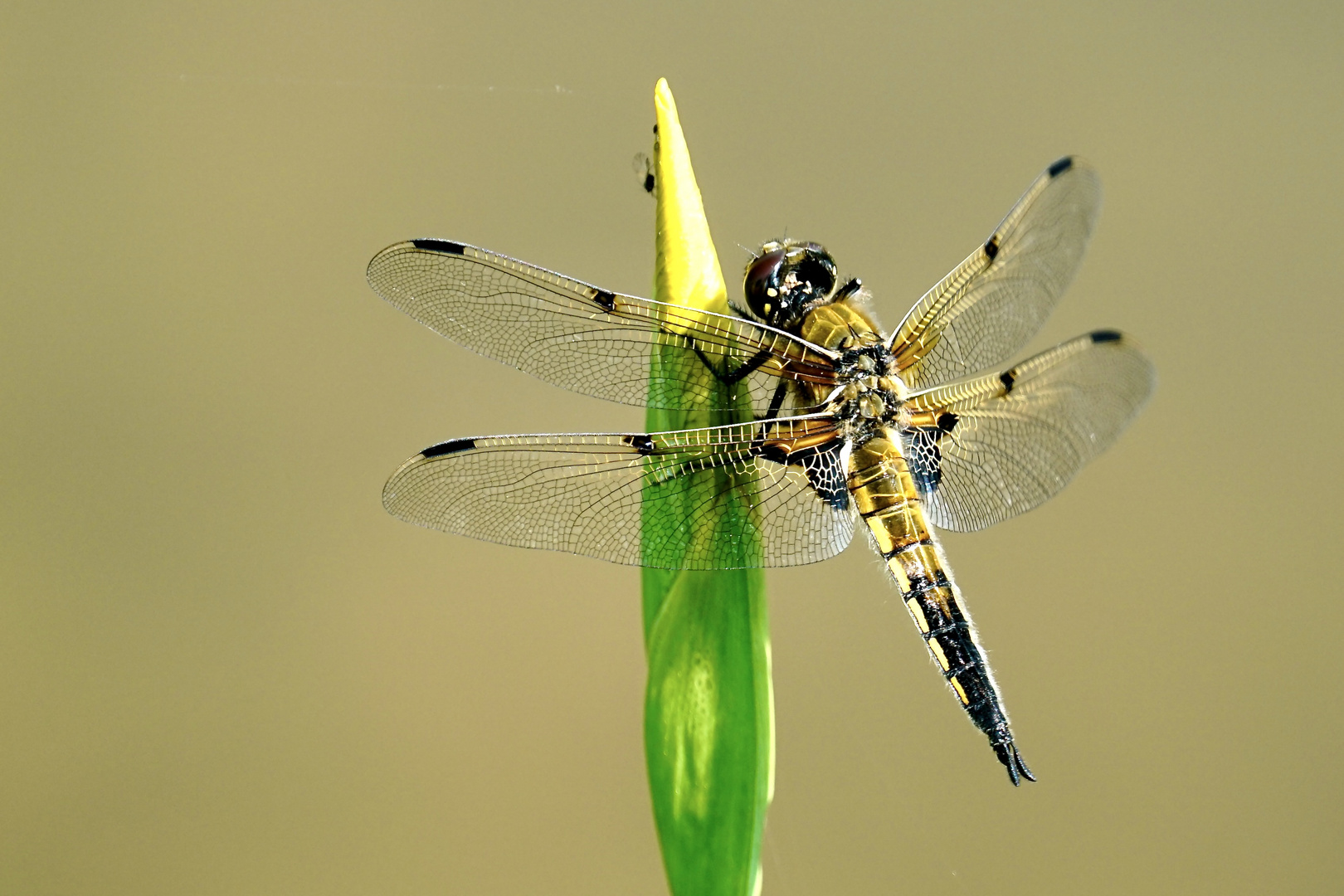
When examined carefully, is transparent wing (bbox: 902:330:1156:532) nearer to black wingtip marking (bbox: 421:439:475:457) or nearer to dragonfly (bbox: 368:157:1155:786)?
dragonfly (bbox: 368:157:1155:786)

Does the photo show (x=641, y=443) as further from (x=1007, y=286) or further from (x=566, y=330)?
(x=1007, y=286)

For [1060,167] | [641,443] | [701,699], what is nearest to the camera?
[701,699]

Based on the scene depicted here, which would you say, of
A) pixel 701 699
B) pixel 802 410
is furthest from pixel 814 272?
pixel 701 699

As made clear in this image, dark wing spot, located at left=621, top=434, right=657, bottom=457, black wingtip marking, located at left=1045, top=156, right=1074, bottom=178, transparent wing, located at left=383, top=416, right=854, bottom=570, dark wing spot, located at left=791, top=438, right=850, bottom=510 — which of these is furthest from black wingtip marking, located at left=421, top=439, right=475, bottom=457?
black wingtip marking, located at left=1045, top=156, right=1074, bottom=178

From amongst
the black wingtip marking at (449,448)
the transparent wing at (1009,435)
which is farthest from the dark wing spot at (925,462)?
the black wingtip marking at (449,448)

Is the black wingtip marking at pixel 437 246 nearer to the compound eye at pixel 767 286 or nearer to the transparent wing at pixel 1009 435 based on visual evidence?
the compound eye at pixel 767 286

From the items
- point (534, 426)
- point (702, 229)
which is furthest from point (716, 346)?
point (534, 426)

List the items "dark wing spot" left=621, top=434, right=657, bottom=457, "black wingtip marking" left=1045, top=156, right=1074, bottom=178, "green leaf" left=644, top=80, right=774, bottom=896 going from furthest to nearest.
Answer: "black wingtip marking" left=1045, top=156, right=1074, bottom=178
"dark wing spot" left=621, top=434, right=657, bottom=457
"green leaf" left=644, top=80, right=774, bottom=896
